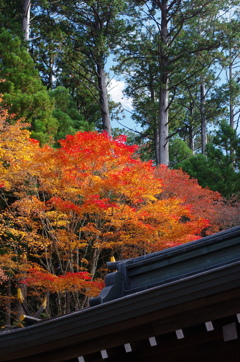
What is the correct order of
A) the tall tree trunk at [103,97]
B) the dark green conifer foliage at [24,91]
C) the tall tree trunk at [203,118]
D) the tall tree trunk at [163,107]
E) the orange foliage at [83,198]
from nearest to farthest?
the orange foliage at [83,198] → the dark green conifer foliage at [24,91] → the tall tree trunk at [163,107] → the tall tree trunk at [103,97] → the tall tree trunk at [203,118]

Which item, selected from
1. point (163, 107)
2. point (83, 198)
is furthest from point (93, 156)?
point (163, 107)

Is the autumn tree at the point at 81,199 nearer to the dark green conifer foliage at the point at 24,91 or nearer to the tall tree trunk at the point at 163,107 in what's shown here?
the dark green conifer foliage at the point at 24,91

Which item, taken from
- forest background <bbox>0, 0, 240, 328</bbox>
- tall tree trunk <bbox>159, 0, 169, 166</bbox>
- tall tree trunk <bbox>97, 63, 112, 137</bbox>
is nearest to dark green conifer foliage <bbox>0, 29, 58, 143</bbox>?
forest background <bbox>0, 0, 240, 328</bbox>

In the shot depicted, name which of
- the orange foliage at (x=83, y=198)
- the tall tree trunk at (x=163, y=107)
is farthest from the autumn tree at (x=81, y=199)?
the tall tree trunk at (x=163, y=107)

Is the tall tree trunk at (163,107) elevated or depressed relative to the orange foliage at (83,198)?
elevated

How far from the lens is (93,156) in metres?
13.6

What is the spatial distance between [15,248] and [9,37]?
10001 millimetres

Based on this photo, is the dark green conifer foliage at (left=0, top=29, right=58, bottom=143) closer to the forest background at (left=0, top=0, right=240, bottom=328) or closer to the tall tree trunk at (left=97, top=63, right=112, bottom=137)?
the forest background at (left=0, top=0, right=240, bottom=328)

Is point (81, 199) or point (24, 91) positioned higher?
point (24, 91)

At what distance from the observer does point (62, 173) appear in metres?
13.7

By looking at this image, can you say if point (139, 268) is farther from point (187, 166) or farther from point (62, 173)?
point (187, 166)

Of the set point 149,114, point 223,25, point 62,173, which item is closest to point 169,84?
point 149,114

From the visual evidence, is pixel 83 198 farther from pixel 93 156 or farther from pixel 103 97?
pixel 103 97

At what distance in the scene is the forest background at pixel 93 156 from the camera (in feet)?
45.0
